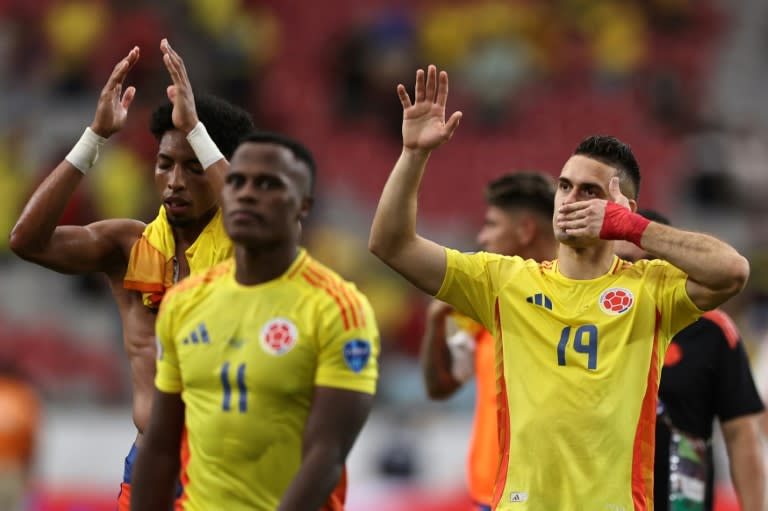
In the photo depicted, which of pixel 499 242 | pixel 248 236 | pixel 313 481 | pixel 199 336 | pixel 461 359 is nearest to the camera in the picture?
pixel 313 481

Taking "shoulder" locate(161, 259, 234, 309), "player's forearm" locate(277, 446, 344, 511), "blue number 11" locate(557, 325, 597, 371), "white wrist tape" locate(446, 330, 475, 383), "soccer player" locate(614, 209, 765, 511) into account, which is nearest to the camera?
"player's forearm" locate(277, 446, 344, 511)

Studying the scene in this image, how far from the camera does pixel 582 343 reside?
16.8 feet

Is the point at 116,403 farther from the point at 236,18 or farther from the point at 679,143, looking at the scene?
A: the point at 679,143

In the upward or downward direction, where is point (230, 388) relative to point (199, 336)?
downward

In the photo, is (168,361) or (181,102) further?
(181,102)

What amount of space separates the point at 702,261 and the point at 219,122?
1.98 m

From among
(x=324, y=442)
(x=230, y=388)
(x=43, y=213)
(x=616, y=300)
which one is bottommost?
(x=324, y=442)

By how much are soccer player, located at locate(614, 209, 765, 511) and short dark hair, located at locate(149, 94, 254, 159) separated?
74.8 inches

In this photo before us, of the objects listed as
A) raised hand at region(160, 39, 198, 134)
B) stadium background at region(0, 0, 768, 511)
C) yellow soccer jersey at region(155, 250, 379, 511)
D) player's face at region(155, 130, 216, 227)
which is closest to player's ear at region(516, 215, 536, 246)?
player's face at region(155, 130, 216, 227)

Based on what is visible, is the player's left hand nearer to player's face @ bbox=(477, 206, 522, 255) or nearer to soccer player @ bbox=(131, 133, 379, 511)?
soccer player @ bbox=(131, 133, 379, 511)

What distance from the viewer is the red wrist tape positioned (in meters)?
5.05

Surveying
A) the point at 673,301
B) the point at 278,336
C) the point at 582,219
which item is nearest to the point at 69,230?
the point at 278,336

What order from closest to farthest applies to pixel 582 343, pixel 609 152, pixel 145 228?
1. pixel 582 343
2. pixel 609 152
3. pixel 145 228

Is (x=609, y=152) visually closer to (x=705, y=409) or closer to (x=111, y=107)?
(x=705, y=409)
